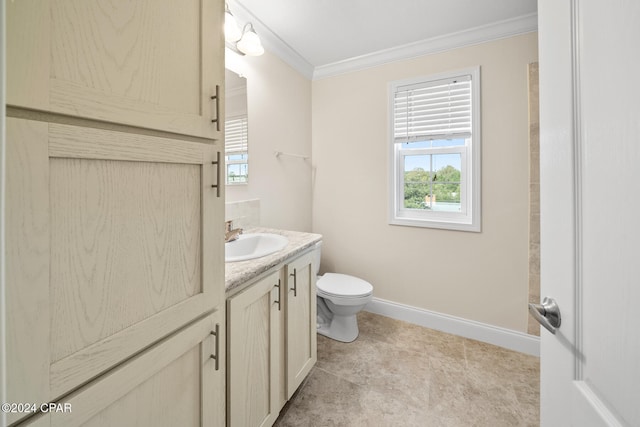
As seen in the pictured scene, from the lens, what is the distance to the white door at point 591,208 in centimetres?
40

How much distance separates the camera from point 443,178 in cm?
226

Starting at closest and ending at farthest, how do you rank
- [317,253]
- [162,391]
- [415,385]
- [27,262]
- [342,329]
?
[27,262] → [162,391] → [415,385] → [342,329] → [317,253]

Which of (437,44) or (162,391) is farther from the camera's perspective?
(437,44)

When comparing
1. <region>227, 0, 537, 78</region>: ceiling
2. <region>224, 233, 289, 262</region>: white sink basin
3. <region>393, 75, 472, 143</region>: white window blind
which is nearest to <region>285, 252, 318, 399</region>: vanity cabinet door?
<region>224, 233, 289, 262</region>: white sink basin

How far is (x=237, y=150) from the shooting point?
6.07ft

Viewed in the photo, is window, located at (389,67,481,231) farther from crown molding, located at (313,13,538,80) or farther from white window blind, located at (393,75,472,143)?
crown molding, located at (313,13,538,80)

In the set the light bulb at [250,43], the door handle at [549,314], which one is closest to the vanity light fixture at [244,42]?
the light bulb at [250,43]

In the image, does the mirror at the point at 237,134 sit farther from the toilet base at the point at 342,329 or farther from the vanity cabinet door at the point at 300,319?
the toilet base at the point at 342,329

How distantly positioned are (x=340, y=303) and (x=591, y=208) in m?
1.68

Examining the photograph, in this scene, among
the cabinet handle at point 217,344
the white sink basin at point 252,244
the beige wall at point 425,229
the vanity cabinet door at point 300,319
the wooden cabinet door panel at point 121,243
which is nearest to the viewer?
the wooden cabinet door panel at point 121,243

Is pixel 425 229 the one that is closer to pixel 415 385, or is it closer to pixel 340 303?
pixel 340 303

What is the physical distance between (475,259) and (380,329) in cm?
98

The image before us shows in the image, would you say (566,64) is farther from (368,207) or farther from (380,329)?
(380,329)

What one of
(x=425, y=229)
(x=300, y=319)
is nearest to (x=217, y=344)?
(x=300, y=319)
